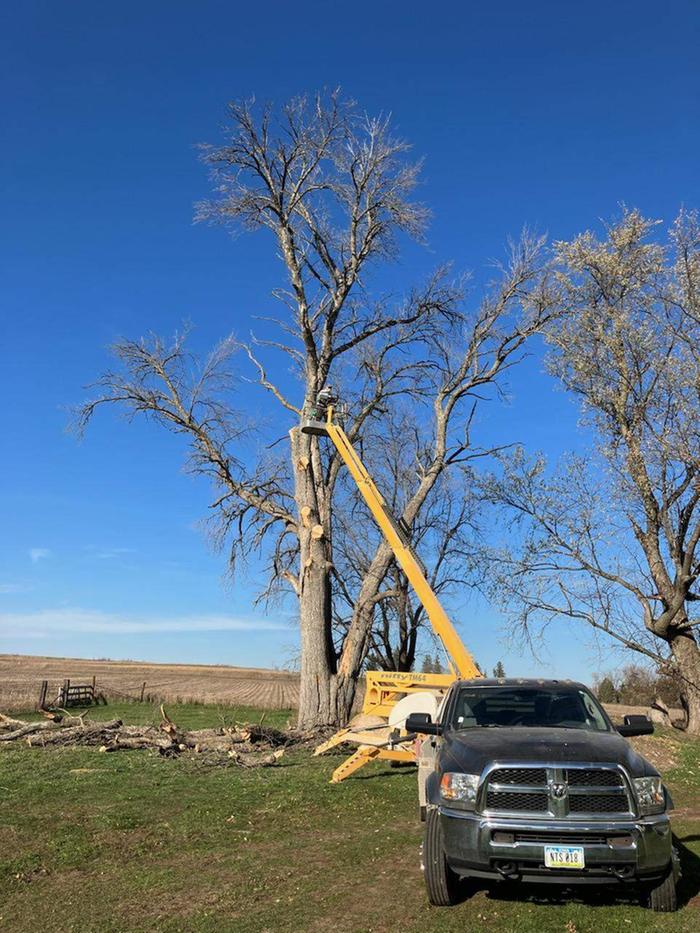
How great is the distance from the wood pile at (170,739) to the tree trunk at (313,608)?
1.89 m

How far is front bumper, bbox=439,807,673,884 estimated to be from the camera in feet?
17.8

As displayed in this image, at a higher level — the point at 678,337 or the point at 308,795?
the point at 678,337

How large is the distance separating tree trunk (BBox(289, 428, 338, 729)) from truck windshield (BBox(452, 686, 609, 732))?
12677mm

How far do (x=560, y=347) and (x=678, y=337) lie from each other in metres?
3.17

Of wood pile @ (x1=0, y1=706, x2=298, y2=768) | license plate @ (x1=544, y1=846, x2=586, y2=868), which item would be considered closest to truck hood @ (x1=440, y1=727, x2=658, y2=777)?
license plate @ (x1=544, y1=846, x2=586, y2=868)

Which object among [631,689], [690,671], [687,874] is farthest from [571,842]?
[631,689]

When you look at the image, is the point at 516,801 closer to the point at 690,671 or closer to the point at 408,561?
the point at 408,561

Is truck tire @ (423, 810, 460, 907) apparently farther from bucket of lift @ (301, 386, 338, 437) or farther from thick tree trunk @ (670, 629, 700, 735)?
thick tree trunk @ (670, 629, 700, 735)

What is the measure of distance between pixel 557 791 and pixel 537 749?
352 millimetres

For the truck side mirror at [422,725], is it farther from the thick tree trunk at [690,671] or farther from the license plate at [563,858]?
the thick tree trunk at [690,671]

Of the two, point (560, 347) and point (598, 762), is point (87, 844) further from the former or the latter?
point (560, 347)

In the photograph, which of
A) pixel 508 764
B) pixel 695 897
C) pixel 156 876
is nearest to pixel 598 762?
pixel 508 764

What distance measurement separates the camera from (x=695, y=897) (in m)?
6.23

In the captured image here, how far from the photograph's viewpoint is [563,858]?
5.38 m
